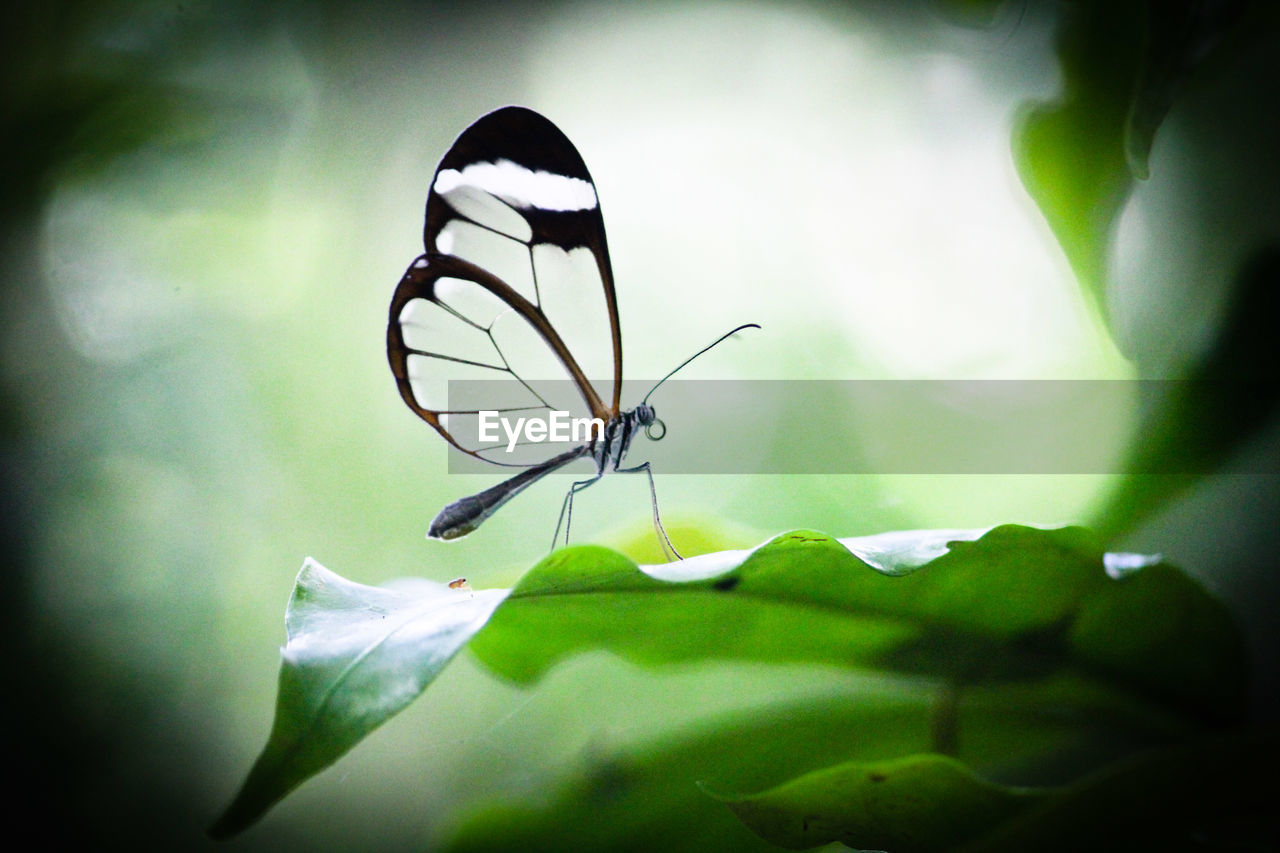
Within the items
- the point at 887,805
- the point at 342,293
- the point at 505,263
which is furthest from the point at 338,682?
the point at 342,293

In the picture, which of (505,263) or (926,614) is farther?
(505,263)

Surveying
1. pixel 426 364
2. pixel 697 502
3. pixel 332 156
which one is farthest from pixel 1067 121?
pixel 332 156

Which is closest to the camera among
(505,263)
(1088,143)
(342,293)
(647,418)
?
(1088,143)

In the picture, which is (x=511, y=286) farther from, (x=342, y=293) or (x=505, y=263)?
(x=342, y=293)

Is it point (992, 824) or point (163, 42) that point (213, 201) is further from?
point (992, 824)

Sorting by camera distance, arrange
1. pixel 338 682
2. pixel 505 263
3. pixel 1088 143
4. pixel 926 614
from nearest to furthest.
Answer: pixel 338 682
pixel 926 614
pixel 1088 143
pixel 505 263

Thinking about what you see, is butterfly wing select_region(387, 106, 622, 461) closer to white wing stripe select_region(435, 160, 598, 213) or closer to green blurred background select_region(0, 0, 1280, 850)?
white wing stripe select_region(435, 160, 598, 213)
